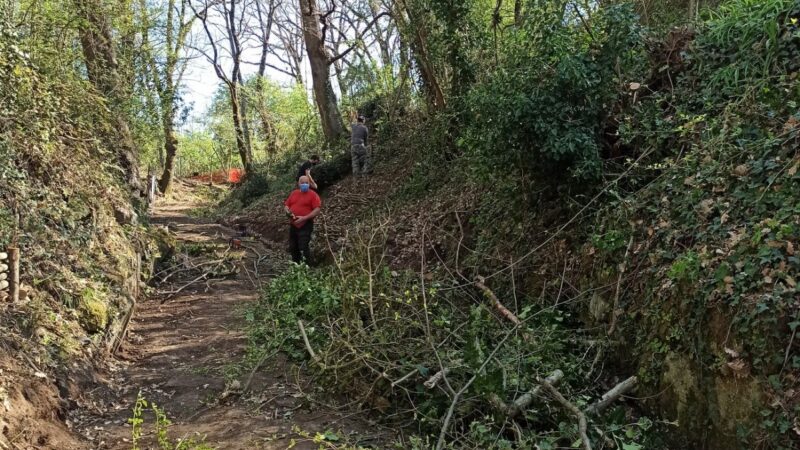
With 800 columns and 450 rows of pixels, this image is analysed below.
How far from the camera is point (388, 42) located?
1662cm

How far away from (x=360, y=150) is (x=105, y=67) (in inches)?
224

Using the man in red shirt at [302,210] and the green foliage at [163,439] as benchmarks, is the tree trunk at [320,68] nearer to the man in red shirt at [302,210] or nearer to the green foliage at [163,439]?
the man in red shirt at [302,210]

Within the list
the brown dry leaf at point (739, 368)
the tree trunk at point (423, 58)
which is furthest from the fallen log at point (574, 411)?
the tree trunk at point (423, 58)

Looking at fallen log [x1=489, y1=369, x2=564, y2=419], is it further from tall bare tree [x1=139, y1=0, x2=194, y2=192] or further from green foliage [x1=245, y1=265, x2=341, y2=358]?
tall bare tree [x1=139, y1=0, x2=194, y2=192]

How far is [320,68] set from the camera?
16.1 m

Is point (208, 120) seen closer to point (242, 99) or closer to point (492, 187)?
point (242, 99)

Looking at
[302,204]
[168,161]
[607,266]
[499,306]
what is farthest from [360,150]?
[168,161]

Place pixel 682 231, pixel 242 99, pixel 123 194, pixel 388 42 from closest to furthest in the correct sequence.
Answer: pixel 682 231 < pixel 123 194 < pixel 388 42 < pixel 242 99

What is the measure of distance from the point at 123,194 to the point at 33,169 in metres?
2.62

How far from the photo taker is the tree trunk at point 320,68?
51.6ft

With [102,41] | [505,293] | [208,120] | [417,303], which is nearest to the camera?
[417,303]

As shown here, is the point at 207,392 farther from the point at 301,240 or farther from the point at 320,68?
the point at 320,68

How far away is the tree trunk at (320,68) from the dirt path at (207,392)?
10100 mm

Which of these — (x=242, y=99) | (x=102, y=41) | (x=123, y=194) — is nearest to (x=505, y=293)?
(x=123, y=194)
